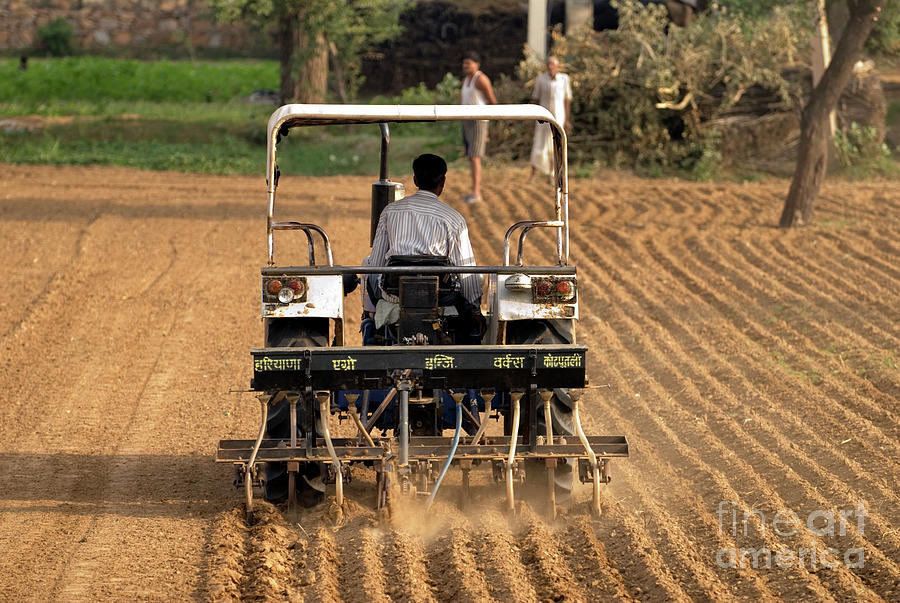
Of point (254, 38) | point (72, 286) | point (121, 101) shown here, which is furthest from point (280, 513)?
point (254, 38)

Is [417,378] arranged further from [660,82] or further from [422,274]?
[660,82]

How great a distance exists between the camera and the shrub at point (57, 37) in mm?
28172

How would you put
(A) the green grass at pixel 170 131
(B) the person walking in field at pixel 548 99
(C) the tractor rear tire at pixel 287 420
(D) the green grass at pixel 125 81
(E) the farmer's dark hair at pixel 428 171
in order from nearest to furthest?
(C) the tractor rear tire at pixel 287 420 → (E) the farmer's dark hair at pixel 428 171 → (B) the person walking in field at pixel 548 99 → (A) the green grass at pixel 170 131 → (D) the green grass at pixel 125 81

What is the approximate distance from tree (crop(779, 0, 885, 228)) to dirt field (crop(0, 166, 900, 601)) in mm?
378

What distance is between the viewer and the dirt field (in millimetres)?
5262

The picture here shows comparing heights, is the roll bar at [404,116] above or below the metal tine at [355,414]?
above

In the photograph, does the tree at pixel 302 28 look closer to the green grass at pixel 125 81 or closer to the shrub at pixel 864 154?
the green grass at pixel 125 81

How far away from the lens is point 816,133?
13703 mm

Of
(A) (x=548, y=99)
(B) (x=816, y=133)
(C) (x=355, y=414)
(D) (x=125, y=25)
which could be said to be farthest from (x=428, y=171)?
(D) (x=125, y=25)

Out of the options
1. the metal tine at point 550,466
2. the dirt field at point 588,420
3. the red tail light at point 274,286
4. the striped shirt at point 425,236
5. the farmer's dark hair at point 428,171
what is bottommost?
the dirt field at point 588,420

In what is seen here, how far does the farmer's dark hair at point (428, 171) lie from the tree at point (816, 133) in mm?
8340

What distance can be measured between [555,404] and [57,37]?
25025 mm

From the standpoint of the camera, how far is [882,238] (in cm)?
1308

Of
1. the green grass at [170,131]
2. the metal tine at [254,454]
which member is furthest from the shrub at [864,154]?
the metal tine at [254,454]
